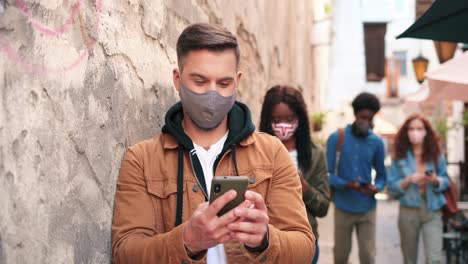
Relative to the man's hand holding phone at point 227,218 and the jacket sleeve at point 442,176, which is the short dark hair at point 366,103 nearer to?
the jacket sleeve at point 442,176

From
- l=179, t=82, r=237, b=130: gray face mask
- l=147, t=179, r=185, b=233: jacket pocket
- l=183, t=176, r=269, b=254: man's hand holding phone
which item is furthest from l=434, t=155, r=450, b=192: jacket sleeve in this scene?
l=183, t=176, r=269, b=254: man's hand holding phone

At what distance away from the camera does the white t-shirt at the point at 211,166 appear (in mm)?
1995

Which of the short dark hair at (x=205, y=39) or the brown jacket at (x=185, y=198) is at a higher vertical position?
the short dark hair at (x=205, y=39)

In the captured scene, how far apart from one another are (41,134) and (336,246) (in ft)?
13.2

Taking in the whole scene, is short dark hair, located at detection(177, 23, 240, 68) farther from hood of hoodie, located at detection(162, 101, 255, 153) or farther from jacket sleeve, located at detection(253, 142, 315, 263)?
jacket sleeve, located at detection(253, 142, 315, 263)

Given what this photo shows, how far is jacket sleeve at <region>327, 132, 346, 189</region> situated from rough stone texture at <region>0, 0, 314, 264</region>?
250 centimetres

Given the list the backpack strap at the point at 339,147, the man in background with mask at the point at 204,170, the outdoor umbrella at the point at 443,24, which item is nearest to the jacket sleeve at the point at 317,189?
the outdoor umbrella at the point at 443,24

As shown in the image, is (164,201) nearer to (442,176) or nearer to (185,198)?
(185,198)

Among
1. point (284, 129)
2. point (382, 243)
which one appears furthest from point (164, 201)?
point (382, 243)

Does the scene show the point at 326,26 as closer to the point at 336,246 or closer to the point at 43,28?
the point at 336,246

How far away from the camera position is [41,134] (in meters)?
1.57

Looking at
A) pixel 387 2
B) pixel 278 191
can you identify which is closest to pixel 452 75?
pixel 278 191

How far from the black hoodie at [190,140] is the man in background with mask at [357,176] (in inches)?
118

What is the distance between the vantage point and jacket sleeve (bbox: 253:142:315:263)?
190 centimetres
